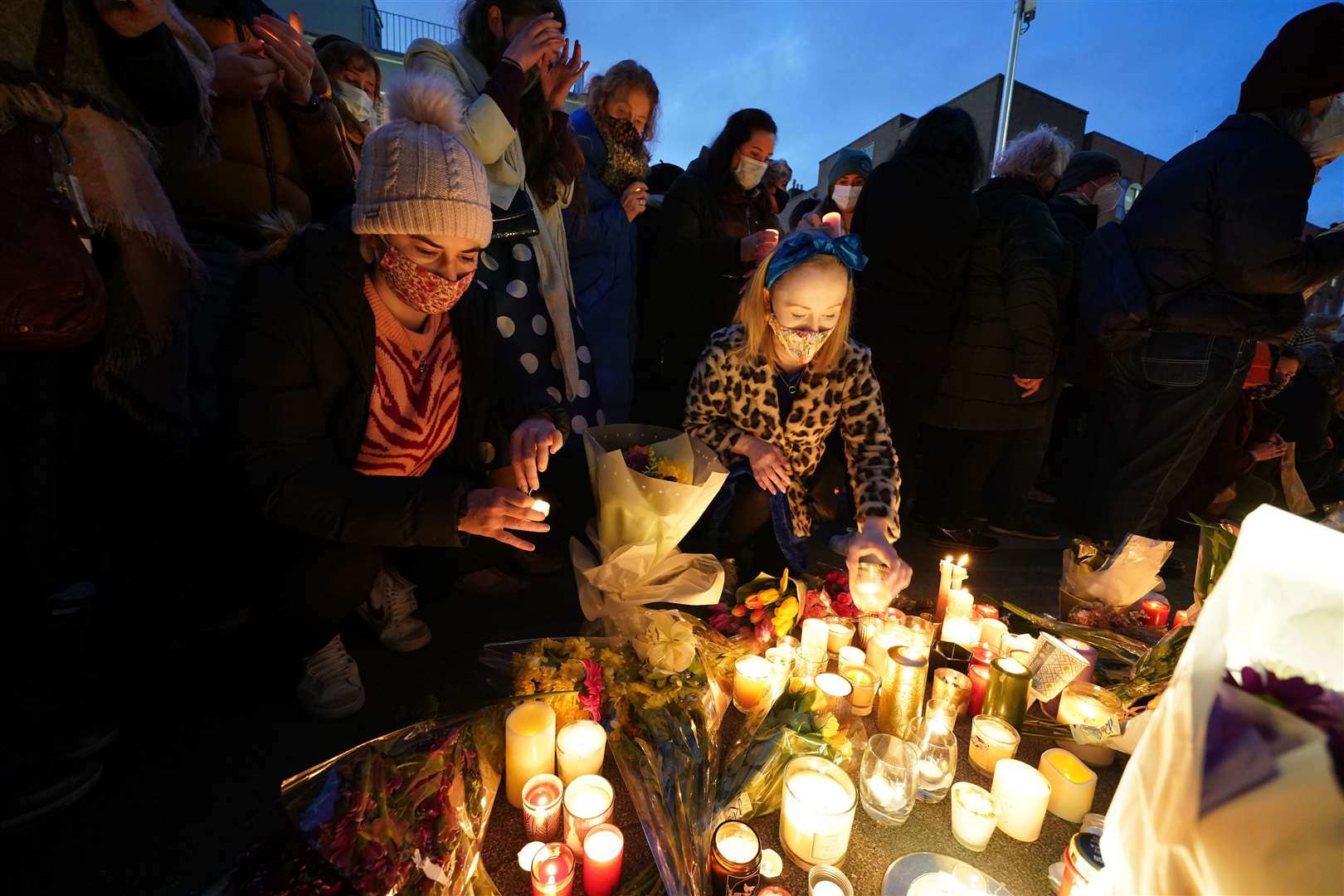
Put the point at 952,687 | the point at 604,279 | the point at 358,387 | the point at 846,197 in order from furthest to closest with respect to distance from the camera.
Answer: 1. the point at 846,197
2. the point at 604,279
3. the point at 358,387
4. the point at 952,687

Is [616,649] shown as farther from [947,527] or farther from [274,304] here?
[947,527]

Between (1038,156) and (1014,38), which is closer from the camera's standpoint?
(1038,156)

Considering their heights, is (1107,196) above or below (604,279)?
above

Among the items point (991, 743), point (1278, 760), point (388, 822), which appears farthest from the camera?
point (991, 743)

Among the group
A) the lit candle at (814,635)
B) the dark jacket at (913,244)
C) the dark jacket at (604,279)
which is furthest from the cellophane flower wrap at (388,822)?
the dark jacket at (913,244)

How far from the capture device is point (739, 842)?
115cm

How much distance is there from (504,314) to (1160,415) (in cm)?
304

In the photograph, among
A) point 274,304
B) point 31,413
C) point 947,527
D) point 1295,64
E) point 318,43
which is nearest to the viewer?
point 31,413

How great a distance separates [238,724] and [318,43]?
301cm

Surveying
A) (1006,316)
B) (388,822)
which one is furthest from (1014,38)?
(388,822)

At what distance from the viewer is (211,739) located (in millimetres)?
1717

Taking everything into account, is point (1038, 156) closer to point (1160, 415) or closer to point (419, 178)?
point (1160, 415)

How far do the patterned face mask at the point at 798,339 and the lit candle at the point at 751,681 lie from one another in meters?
1.08

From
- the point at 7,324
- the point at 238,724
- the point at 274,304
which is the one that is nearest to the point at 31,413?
the point at 7,324
